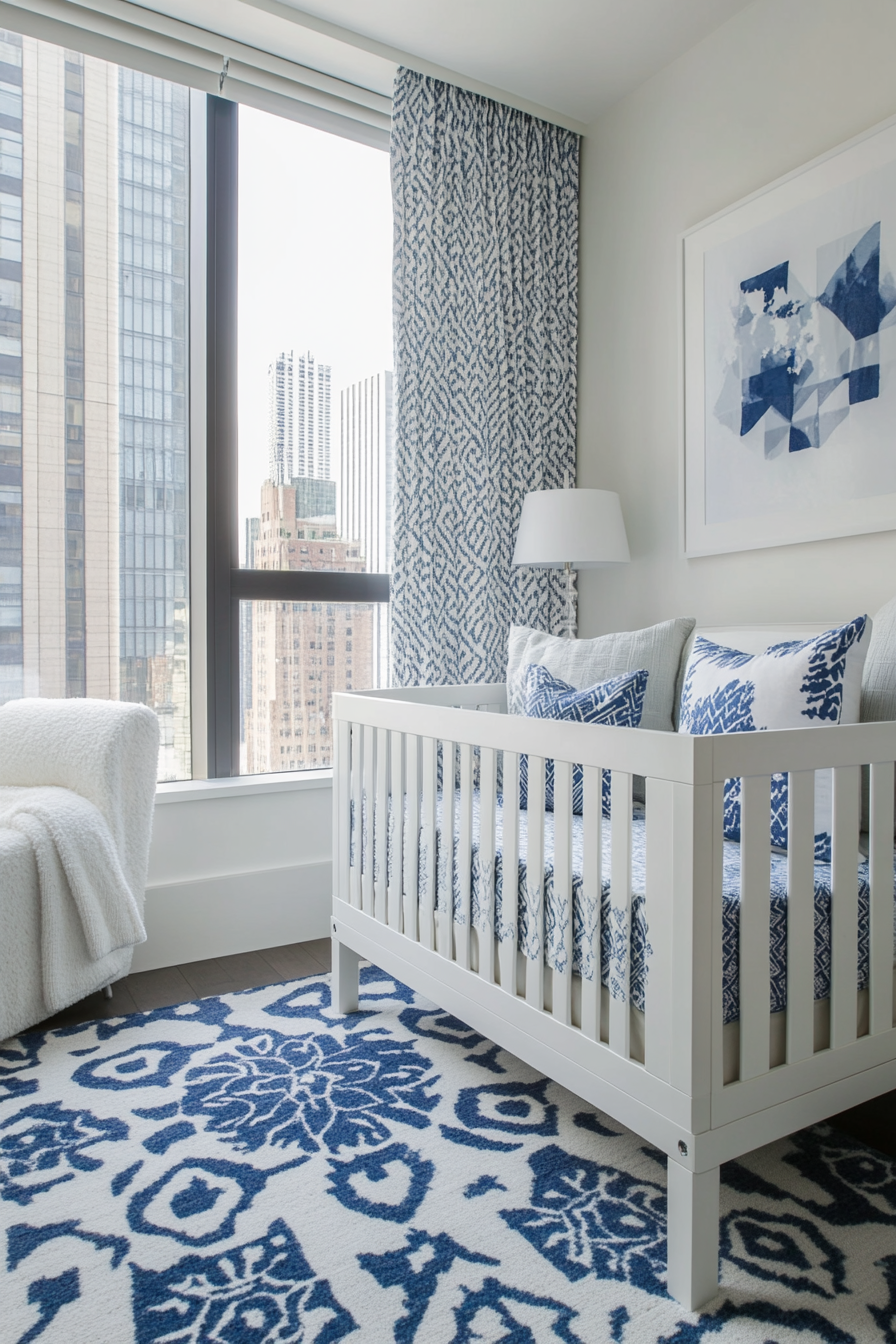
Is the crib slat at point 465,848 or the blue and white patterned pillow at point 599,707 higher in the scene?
the blue and white patterned pillow at point 599,707

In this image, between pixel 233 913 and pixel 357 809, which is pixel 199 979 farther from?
pixel 357 809

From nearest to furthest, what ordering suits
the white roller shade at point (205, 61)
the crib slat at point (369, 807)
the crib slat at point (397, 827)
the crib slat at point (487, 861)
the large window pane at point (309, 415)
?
the crib slat at point (487, 861), the crib slat at point (397, 827), the crib slat at point (369, 807), the white roller shade at point (205, 61), the large window pane at point (309, 415)

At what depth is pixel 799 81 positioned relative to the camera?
6.44 ft

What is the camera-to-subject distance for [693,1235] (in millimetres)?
1011

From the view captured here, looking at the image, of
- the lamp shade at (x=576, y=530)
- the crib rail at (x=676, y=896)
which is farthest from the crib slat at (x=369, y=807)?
→ the lamp shade at (x=576, y=530)

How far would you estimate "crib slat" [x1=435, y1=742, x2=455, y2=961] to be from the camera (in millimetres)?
1456

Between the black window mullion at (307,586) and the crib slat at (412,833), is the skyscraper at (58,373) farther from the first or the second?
the crib slat at (412,833)

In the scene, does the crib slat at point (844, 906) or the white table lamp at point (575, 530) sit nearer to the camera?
the crib slat at point (844, 906)

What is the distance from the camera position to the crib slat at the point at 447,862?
146 centimetres

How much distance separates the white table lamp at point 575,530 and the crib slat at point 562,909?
1.11 metres

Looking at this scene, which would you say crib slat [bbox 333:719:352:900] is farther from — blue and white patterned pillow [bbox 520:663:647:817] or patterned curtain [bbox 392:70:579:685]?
patterned curtain [bbox 392:70:579:685]

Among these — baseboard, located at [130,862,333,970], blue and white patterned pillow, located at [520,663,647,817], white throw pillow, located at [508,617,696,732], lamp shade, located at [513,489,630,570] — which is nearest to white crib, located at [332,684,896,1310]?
blue and white patterned pillow, located at [520,663,647,817]

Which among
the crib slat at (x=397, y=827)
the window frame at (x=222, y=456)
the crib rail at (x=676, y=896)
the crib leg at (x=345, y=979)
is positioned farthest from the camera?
the window frame at (x=222, y=456)

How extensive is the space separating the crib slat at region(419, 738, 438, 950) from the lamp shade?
88 centimetres
